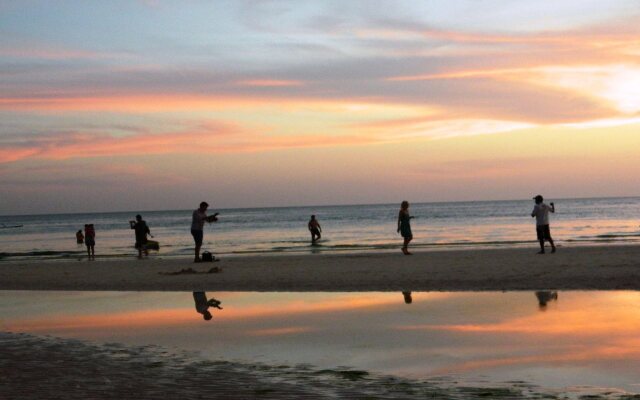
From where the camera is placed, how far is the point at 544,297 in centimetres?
1418

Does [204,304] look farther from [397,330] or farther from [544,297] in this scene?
[544,297]

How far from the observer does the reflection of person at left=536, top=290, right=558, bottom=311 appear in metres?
13.1

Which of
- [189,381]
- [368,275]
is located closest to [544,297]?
[368,275]

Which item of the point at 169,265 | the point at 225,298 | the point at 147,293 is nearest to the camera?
the point at 225,298

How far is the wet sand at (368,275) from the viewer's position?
16.7 meters

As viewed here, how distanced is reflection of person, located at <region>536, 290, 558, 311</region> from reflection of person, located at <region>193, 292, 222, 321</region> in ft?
19.0

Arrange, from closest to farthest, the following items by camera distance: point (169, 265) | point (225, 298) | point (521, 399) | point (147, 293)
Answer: point (521, 399), point (225, 298), point (147, 293), point (169, 265)

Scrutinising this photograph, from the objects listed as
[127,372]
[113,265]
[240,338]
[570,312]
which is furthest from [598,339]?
[113,265]

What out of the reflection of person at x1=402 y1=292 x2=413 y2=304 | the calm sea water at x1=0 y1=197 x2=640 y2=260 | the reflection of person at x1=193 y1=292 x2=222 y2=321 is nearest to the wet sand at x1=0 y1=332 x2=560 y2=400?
the reflection of person at x1=193 y1=292 x2=222 y2=321

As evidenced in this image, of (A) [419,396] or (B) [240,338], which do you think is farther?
(B) [240,338]

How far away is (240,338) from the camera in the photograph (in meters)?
11.0

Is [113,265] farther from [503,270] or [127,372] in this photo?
[127,372]

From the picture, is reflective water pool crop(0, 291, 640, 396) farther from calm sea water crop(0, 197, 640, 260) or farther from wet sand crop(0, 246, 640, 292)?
calm sea water crop(0, 197, 640, 260)

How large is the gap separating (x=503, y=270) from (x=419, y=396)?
12.2m
